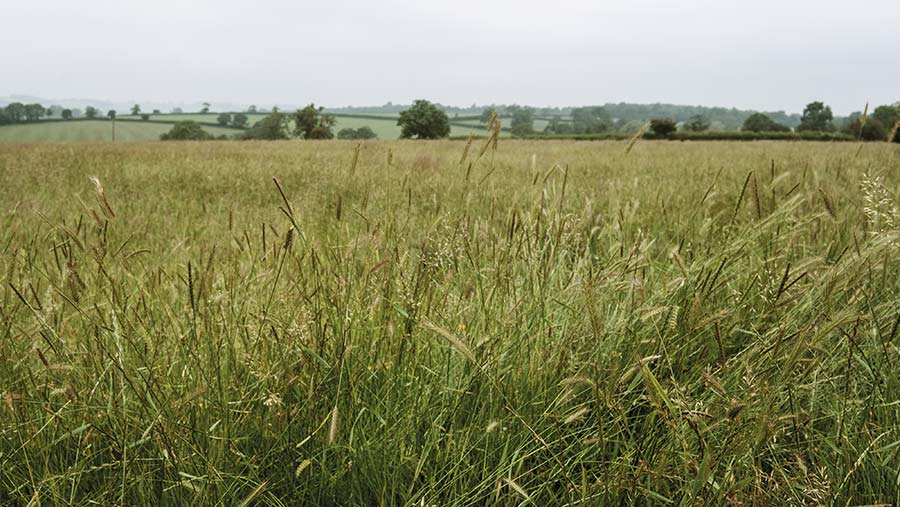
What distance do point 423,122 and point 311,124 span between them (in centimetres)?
1375

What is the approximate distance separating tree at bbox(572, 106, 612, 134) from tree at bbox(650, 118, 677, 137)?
50.4 feet

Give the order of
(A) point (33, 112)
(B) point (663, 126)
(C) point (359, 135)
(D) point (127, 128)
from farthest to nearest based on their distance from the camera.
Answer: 1. (A) point (33, 112)
2. (D) point (127, 128)
3. (B) point (663, 126)
4. (C) point (359, 135)

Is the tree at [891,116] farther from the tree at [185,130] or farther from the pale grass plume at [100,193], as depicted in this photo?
the tree at [185,130]

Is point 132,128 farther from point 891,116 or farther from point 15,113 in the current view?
point 891,116

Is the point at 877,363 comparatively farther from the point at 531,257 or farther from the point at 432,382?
the point at 432,382

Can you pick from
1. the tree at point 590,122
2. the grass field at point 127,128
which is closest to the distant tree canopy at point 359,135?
the grass field at point 127,128

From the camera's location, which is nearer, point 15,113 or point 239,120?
point 239,120

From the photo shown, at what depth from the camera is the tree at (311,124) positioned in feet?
213

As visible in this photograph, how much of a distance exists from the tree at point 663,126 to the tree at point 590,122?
15356 millimetres

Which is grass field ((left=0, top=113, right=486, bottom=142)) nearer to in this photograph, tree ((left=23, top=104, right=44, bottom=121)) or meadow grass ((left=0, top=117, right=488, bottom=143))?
meadow grass ((left=0, top=117, right=488, bottom=143))

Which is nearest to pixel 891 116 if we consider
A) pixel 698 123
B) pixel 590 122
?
pixel 698 123

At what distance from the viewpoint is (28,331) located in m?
1.34

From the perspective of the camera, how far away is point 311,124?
217 ft

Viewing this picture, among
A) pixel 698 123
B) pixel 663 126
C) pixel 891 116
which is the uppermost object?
pixel 663 126
